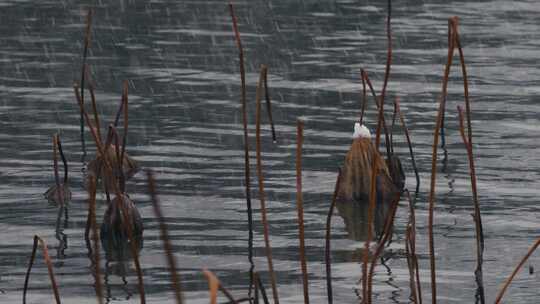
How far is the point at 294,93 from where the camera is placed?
1883 centimetres

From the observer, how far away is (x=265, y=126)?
1652cm

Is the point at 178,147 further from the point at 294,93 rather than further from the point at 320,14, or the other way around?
the point at 320,14

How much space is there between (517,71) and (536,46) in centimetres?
289

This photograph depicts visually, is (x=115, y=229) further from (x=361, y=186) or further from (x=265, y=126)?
(x=265, y=126)

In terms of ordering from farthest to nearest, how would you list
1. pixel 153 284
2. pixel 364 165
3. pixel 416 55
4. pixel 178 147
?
pixel 416 55, pixel 178 147, pixel 364 165, pixel 153 284

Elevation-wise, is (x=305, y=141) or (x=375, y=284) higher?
(x=375, y=284)

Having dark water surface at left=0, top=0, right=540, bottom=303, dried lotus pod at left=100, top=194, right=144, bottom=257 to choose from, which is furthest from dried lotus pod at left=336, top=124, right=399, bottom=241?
dried lotus pod at left=100, top=194, right=144, bottom=257

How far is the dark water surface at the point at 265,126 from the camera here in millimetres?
9875

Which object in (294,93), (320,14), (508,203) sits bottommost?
(320,14)

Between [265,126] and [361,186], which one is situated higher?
[361,186]

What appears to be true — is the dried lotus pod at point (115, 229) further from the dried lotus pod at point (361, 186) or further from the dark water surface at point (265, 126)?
the dried lotus pod at point (361, 186)

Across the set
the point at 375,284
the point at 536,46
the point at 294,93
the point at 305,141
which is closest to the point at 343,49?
the point at 536,46

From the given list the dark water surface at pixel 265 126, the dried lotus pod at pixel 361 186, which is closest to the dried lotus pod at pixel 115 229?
the dark water surface at pixel 265 126

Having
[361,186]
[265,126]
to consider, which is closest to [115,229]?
[361,186]
